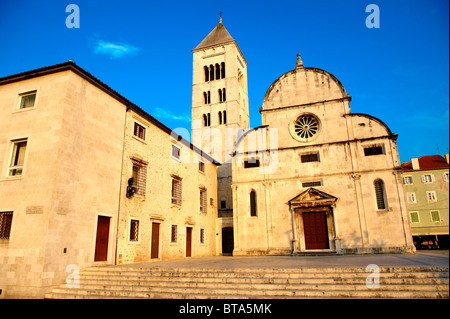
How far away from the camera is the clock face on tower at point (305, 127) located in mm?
24911

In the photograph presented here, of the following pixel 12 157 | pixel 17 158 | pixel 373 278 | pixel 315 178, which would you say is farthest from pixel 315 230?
pixel 12 157

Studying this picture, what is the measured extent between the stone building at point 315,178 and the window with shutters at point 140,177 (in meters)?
9.94

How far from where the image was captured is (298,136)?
992 inches

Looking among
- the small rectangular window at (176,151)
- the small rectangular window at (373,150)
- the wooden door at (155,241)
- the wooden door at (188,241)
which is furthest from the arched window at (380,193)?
the wooden door at (155,241)

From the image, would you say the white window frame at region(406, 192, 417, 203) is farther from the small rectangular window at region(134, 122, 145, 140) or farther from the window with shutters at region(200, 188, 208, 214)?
the small rectangular window at region(134, 122, 145, 140)

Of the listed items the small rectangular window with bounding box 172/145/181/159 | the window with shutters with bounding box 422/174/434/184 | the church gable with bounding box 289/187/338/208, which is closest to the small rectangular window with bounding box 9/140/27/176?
the small rectangular window with bounding box 172/145/181/159

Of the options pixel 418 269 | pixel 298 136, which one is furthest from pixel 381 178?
pixel 418 269

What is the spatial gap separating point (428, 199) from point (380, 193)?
787 inches

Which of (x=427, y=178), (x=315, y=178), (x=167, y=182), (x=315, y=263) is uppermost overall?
(x=427, y=178)

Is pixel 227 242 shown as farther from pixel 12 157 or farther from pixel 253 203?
pixel 12 157

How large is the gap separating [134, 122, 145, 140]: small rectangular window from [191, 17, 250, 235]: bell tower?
20.2 meters

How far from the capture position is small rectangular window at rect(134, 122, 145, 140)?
17.5 m

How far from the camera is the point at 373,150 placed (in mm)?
22984

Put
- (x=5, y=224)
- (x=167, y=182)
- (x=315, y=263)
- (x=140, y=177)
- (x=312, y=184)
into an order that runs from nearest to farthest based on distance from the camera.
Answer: (x=5, y=224) → (x=315, y=263) → (x=140, y=177) → (x=167, y=182) → (x=312, y=184)
